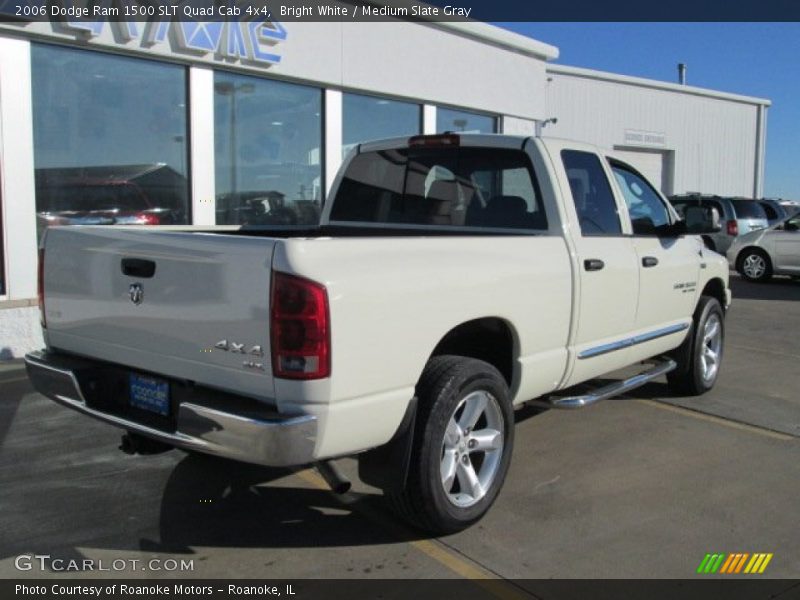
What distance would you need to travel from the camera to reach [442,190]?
16.5ft

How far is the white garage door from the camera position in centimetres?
2353

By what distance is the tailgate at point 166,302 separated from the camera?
10.2 feet

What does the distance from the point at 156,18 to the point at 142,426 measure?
647 cm

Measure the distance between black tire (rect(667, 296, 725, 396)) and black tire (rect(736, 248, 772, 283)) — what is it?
35.1 feet

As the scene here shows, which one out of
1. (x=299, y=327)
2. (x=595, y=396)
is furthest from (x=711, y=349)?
(x=299, y=327)

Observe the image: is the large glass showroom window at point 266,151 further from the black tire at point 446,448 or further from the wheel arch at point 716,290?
the black tire at point 446,448

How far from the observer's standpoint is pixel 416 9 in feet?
37.4

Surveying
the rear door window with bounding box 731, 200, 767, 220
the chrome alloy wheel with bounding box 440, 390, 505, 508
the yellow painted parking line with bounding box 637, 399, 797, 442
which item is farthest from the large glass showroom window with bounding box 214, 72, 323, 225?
the rear door window with bounding box 731, 200, 767, 220

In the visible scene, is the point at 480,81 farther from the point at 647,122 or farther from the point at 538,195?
the point at 647,122

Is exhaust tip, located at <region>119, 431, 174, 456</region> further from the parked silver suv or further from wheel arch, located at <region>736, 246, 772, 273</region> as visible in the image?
the parked silver suv

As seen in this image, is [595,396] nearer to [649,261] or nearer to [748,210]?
[649,261]

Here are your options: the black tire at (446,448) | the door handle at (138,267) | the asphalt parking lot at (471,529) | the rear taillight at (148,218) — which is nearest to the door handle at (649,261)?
the asphalt parking lot at (471,529)

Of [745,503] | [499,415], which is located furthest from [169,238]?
[745,503]

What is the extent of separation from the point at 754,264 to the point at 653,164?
8.98 m
